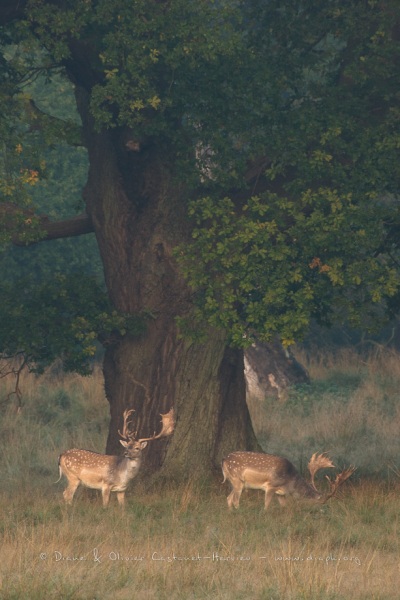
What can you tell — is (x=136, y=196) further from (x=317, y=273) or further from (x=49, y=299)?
(x=317, y=273)

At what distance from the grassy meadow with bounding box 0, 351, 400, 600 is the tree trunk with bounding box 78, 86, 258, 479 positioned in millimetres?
698

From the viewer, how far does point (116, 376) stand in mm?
16031

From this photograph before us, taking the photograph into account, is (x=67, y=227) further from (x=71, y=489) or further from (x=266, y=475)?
(x=266, y=475)

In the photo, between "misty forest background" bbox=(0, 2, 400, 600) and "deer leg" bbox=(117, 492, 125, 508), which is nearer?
"misty forest background" bbox=(0, 2, 400, 600)

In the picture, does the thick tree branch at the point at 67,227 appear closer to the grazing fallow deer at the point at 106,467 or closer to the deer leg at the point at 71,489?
the grazing fallow deer at the point at 106,467

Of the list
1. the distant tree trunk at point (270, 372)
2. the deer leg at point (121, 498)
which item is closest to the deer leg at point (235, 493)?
the deer leg at point (121, 498)

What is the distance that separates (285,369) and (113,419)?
10.5 m

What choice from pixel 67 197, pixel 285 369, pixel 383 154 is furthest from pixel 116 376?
pixel 67 197

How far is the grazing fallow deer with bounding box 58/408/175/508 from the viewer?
14336 millimetres

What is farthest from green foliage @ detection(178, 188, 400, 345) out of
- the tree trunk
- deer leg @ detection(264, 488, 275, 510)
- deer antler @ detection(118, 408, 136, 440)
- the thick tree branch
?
the thick tree branch

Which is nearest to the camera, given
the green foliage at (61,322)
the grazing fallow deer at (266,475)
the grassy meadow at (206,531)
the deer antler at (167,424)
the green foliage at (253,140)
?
the grassy meadow at (206,531)

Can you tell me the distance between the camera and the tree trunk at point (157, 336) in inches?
612

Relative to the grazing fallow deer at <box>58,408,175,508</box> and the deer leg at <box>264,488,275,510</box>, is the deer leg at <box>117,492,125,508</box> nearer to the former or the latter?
the grazing fallow deer at <box>58,408,175,508</box>

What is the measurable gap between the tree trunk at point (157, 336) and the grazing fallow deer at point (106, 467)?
908mm
